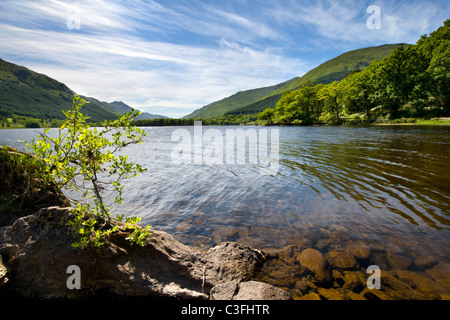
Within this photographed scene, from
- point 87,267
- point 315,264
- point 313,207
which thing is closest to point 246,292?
point 315,264

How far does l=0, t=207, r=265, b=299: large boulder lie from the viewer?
14.3 feet

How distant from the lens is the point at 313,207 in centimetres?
988

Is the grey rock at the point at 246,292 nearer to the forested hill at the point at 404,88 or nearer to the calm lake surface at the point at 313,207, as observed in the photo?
the calm lake surface at the point at 313,207

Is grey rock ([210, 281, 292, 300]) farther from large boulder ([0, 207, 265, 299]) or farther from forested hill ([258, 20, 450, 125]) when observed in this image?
forested hill ([258, 20, 450, 125])

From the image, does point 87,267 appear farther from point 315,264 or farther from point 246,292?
point 315,264

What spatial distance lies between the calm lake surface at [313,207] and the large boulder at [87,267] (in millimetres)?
2439

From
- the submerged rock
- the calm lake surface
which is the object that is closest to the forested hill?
the calm lake surface

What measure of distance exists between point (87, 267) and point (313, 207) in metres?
9.24

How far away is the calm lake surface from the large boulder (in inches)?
96.0

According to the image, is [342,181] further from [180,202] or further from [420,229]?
[180,202]

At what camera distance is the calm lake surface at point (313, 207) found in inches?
281
